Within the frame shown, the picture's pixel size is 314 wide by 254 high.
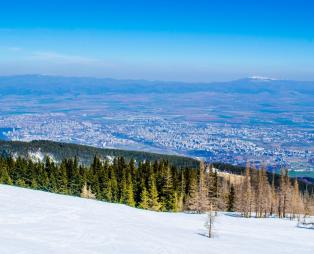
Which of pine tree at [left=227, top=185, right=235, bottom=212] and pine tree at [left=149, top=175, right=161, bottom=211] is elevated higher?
pine tree at [left=149, top=175, right=161, bottom=211]

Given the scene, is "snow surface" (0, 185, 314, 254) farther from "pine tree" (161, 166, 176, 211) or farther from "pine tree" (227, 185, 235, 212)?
"pine tree" (227, 185, 235, 212)

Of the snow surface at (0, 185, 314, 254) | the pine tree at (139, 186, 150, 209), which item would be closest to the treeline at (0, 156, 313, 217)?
the pine tree at (139, 186, 150, 209)

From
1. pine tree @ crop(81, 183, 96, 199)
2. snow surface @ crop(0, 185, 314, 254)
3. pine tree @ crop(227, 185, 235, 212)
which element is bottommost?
pine tree @ crop(227, 185, 235, 212)

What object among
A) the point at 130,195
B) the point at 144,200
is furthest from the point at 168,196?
the point at 130,195

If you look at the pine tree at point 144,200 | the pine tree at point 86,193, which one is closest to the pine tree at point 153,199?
the pine tree at point 144,200

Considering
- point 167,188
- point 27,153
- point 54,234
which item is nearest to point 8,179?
point 167,188

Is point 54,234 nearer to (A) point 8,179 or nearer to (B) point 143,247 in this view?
(B) point 143,247

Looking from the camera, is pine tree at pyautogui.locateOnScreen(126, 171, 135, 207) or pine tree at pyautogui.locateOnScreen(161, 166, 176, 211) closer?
pine tree at pyautogui.locateOnScreen(126, 171, 135, 207)
